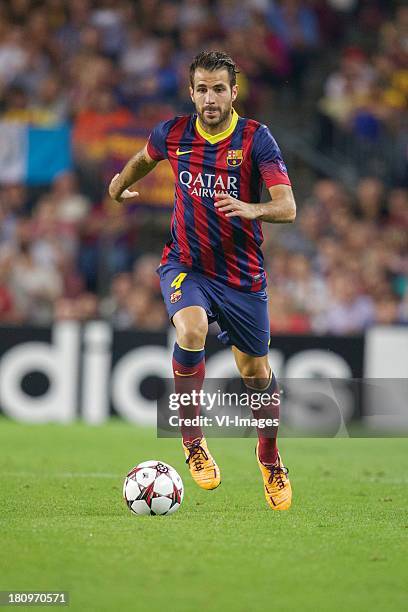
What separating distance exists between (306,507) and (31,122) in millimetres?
9559

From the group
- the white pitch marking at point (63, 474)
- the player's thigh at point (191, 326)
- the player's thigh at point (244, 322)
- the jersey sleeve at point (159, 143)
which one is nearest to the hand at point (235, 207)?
the player's thigh at point (191, 326)

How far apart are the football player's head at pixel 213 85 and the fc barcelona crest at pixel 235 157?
0.67 feet

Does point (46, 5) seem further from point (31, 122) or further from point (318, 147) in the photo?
point (318, 147)

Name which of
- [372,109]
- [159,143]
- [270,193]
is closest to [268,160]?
[270,193]

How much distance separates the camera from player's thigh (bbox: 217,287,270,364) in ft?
23.3

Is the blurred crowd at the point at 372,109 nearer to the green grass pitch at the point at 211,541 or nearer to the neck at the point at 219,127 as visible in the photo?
the green grass pitch at the point at 211,541

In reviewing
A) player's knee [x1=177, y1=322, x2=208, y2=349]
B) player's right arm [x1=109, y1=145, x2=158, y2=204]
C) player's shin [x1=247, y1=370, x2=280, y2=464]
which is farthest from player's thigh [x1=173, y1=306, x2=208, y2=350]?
player's right arm [x1=109, y1=145, x2=158, y2=204]

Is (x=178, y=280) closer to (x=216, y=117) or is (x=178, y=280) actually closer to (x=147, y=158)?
(x=147, y=158)

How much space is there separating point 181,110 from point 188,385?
9.09 metres

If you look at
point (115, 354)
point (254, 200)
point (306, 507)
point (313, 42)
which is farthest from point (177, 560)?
point (313, 42)

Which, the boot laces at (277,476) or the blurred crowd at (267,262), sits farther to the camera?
the blurred crowd at (267,262)

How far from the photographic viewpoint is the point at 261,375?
720 cm

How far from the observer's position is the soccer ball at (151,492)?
6.50 meters

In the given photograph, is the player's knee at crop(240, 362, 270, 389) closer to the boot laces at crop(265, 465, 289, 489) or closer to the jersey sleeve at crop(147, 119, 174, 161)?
the boot laces at crop(265, 465, 289, 489)
